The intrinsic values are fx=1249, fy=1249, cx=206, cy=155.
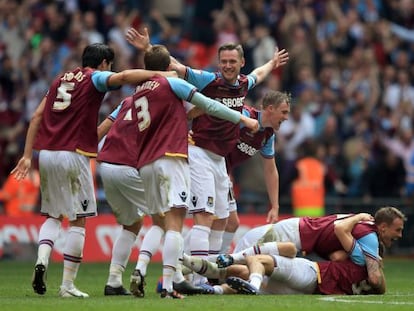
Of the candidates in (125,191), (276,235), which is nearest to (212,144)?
(276,235)

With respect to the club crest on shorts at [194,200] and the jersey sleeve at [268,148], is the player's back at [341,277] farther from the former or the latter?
the jersey sleeve at [268,148]

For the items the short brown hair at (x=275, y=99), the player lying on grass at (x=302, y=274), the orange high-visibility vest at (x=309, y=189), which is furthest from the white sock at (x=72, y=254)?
the orange high-visibility vest at (x=309, y=189)

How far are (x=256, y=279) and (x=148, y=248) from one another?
1.15 m

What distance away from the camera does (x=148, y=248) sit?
41.8 feet

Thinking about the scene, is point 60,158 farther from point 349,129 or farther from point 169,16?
point 169,16

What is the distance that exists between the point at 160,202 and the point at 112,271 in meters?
1.33

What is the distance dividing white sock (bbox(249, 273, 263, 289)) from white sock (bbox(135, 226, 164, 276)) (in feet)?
3.37

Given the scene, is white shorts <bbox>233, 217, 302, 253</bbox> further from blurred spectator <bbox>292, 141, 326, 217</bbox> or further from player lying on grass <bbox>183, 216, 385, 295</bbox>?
blurred spectator <bbox>292, 141, 326, 217</bbox>

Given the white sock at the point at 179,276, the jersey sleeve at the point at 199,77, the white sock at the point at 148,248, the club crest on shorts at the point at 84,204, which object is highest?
the jersey sleeve at the point at 199,77

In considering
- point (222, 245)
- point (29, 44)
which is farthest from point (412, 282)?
point (29, 44)

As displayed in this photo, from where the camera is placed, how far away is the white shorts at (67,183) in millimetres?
12875

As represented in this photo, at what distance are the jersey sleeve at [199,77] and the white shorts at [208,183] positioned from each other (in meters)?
0.75

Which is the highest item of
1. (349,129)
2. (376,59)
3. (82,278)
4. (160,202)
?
(376,59)

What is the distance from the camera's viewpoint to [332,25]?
2703 centimetres
